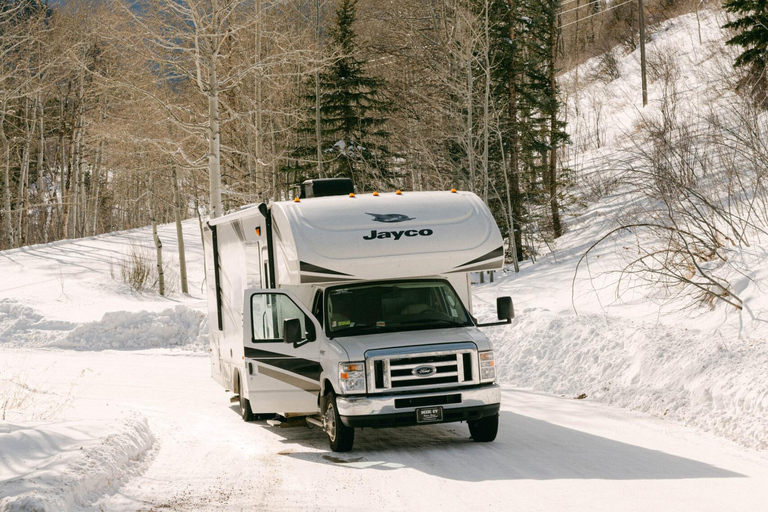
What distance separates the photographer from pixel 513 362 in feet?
50.9

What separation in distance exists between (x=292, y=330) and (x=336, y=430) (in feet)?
4.20

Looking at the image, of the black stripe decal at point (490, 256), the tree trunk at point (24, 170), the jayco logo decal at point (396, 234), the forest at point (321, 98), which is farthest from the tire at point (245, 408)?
the tree trunk at point (24, 170)

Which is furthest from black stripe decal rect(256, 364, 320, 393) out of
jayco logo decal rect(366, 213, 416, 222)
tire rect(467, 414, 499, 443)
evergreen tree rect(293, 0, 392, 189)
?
evergreen tree rect(293, 0, 392, 189)

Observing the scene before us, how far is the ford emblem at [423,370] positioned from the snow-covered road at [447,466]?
909 mm

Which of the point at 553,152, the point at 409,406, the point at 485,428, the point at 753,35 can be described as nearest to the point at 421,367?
the point at 409,406

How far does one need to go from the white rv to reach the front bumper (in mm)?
11

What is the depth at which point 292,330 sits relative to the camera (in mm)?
9875

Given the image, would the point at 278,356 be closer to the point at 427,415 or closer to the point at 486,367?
the point at 427,415

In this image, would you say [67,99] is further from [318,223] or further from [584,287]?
[318,223]

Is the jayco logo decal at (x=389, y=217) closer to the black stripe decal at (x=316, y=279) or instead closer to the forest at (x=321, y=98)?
the black stripe decal at (x=316, y=279)

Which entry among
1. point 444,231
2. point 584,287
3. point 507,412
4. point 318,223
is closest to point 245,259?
point 318,223

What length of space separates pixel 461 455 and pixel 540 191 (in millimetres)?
23578

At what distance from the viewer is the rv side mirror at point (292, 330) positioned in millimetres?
9852

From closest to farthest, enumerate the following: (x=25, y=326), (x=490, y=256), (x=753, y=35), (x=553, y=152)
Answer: (x=490, y=256), (x=25, y=326), (x=753, y=35), (x=553, y=152)
